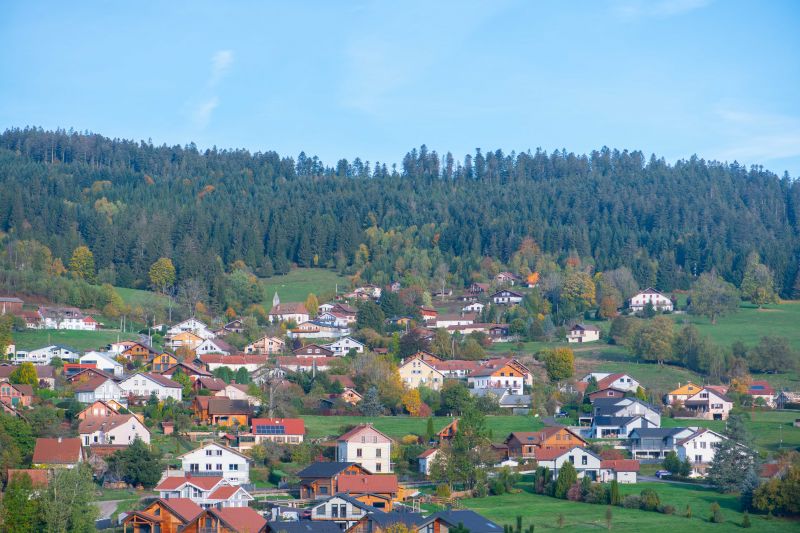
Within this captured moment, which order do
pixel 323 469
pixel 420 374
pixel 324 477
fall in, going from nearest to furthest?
pixel 324 477
pixel 323 469
pixel 420 374

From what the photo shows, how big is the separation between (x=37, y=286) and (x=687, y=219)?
7185cm

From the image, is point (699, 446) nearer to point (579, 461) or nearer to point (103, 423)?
point (579, 461)

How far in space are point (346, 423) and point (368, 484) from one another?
44.4 ft

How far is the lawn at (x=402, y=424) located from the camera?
57644 millimetres

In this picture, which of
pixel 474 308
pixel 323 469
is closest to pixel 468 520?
pixel 323 469

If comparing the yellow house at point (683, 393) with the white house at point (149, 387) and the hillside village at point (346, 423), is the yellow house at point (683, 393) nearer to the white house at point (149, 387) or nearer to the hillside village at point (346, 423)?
the hillside village at point (346, 423)

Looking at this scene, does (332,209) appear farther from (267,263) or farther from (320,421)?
(320,421)

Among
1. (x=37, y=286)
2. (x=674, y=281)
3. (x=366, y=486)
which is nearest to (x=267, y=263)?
(x=37, y=286)

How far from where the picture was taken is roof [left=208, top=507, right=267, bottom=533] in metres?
38.8

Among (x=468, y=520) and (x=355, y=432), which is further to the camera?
(x=355, y=432)

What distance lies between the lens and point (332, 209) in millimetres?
129250

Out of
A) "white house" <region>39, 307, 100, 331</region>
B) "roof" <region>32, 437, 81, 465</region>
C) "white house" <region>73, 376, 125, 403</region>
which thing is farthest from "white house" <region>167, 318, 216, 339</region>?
"roof" <region>32, 437, 81, 465</region>

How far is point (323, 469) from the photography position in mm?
47844

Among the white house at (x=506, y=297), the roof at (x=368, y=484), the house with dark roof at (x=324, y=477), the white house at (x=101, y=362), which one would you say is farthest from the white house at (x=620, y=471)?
the white house at (x=506, y=297)
